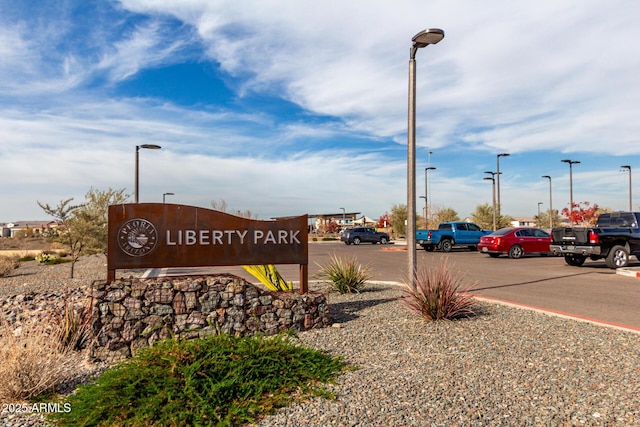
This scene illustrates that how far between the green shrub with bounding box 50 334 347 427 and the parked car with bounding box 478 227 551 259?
62.0ft

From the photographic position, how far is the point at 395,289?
10516 millimetres

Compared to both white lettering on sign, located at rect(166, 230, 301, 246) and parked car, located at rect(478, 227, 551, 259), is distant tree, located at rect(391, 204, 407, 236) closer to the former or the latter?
parked car, located at rect(478, 227, 551, 259)

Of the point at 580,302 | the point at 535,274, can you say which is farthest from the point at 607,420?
the point at 535,274

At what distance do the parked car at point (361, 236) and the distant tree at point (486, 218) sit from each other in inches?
373

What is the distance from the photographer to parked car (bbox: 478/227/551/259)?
72.6 ft

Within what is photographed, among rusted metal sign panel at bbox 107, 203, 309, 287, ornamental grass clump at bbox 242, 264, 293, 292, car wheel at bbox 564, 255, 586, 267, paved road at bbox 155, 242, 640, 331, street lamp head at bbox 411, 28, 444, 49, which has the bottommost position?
paved road at bbox 155, 242, 640, 331

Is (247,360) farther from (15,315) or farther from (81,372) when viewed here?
(15,315)

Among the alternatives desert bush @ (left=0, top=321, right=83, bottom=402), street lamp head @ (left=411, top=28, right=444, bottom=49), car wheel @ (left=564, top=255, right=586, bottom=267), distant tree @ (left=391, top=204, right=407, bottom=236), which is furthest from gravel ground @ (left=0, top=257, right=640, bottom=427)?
distant tree @ (left=391, top=204, right=407, bottom=236)

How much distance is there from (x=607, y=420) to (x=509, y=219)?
4302 cm

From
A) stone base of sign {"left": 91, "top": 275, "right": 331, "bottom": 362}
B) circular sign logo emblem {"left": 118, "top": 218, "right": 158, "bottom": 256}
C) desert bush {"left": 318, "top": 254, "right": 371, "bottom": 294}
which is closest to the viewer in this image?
stone base of sign {"left": 91, "top": 275, "right": 331, "bottom": 362}

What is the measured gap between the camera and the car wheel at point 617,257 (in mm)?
15758

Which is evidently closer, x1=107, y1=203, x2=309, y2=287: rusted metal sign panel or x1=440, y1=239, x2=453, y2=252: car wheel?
x1=107, y1=203, x2=309, y2=287: rusted metal sign panel

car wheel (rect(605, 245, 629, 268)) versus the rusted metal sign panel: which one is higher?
the rusted metal sign panel

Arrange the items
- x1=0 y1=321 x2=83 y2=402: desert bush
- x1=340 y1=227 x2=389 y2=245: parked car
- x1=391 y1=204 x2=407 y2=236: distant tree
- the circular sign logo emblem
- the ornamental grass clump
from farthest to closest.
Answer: x1=391 y1=204 x2=407 y2=236: distant tree
x1=340 y1=227 x2=389 y2=245: parked car
the ornamental grass clump
the circular sign logo emblem
x1=0 y1=321 x2=83 y2=402: desert bush
